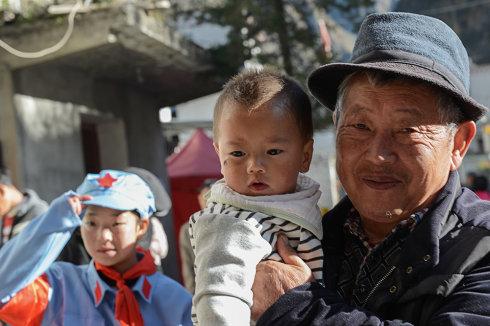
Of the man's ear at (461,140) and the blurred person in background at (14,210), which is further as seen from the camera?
the blurred person in background at (14,210)

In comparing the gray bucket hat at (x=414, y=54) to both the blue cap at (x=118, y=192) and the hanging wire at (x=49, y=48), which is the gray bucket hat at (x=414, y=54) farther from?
the hanging wire at (x=49, y=48)

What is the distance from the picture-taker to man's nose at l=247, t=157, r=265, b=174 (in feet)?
7.59

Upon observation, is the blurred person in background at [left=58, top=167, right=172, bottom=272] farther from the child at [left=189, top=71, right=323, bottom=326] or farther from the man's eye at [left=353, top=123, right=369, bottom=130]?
the man's eye at [left=353, top=123, right=369, bottom=130]

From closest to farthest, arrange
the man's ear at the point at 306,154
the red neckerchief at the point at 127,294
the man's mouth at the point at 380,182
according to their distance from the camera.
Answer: the man's mouth at the point at 380,182, the man's ear at the point at 306,154, the red neckerchief at the point at 127,294

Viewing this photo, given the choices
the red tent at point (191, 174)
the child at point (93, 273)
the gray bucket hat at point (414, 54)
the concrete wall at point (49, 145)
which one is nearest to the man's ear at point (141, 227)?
the child at point (93, 273)

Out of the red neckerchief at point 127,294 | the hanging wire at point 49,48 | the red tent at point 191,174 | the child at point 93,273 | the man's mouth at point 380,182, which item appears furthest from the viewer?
the red tent at point 191,174

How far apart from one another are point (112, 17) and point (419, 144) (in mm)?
5996

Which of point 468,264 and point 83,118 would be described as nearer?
point 468,264

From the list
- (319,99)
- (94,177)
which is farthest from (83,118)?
(319,99)

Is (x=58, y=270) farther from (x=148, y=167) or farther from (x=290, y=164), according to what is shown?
(x=148, y=167)

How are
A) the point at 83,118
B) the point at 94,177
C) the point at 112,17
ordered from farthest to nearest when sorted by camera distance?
the point at 83,118
the point at 112,17
the point at 94,177

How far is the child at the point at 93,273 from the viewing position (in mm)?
3557

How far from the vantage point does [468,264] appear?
1916 mm

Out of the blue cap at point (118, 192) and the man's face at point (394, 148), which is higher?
the man's face at point (394, 148)
